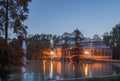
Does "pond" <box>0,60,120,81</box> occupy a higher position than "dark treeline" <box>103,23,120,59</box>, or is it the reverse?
"dark treeline" <box>103,23,120,59</box>

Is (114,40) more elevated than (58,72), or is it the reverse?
(114,40)

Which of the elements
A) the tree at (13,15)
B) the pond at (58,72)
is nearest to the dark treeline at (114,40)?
the pond at (58,72)

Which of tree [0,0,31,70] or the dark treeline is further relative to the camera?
the dark treeline

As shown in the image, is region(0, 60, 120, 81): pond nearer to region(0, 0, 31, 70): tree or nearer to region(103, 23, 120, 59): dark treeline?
region(0, 0, 31, 70): tree

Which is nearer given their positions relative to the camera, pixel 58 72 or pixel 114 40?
pixel 58 72

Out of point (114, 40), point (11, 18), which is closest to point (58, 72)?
point (11, 18)

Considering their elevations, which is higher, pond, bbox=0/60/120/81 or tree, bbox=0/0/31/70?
tree, bbox=0/0/31/70

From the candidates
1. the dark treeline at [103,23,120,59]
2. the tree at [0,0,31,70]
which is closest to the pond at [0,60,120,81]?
the tree at [0,0,31,70]

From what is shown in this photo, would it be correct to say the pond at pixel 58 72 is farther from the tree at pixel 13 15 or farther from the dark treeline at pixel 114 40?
the dark treeline at pixel 114 40

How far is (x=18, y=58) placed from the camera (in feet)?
68.0

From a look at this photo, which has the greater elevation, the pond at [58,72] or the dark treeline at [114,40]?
the dark treeline at [114,40]

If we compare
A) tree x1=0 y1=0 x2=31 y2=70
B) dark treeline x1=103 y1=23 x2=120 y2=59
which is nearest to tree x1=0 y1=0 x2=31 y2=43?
tree x1=0 y1=0 x2=31 y2=70

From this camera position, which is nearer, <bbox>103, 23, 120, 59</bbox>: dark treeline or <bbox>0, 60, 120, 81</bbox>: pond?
<bbox>0, 60, 120, 81</bbox>: pond

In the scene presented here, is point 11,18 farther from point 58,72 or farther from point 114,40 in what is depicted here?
point 114,40
